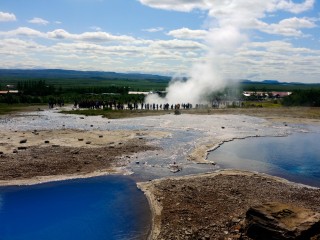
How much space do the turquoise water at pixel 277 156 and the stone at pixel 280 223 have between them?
1133cm

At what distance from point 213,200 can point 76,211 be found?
7.28m

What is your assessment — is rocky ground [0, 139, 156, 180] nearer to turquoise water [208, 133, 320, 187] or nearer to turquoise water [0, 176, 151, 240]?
turquoise water [0, 176, 151, 240]

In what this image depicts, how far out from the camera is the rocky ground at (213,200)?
678 inches

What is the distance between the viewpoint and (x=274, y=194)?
72.1ft

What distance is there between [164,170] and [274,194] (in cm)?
856

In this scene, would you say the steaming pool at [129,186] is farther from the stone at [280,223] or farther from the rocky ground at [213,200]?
the stone at [280,223]

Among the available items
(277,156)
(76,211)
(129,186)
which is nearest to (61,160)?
(129,186)

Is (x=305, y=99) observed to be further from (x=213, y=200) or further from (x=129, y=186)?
(x=213, y=200)

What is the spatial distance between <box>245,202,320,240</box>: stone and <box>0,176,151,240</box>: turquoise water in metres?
4.84

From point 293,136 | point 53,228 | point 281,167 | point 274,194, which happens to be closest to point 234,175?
point 274,194

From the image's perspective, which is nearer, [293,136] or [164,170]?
[164,170]

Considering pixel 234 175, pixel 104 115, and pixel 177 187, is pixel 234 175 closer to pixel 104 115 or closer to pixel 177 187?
pixel 177 187

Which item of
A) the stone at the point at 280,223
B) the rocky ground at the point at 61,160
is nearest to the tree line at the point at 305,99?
the rocky ground at the point at 61,160

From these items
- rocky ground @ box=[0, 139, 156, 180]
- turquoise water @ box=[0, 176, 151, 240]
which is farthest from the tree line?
turquoise water @ box=[0, 176, 151, 240]
